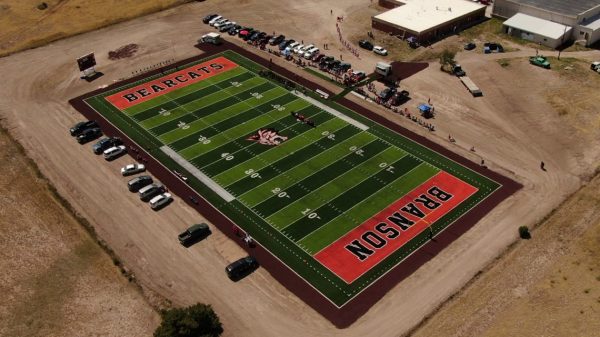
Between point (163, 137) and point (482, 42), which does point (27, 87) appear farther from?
point (482, 42)

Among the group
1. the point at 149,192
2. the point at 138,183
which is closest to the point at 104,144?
the point at 138,183

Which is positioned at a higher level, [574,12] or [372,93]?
[574,12]

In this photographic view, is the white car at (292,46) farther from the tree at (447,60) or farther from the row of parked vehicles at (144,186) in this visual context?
the row of parked vehicles at (144,186)

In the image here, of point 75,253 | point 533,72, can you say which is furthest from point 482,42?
point 75,253

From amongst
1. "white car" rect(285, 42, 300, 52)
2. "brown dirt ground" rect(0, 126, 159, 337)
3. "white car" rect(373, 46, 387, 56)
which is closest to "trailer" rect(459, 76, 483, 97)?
"white car" rect(373, 46, 387, 56)

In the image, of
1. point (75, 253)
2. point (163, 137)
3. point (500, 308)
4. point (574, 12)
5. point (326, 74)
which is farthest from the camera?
point (574, 12)

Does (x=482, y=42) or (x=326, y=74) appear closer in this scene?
(x=326, y=74)

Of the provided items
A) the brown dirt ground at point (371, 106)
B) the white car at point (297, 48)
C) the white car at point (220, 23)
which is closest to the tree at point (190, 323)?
the brown dirt ground at point (371, 106)
